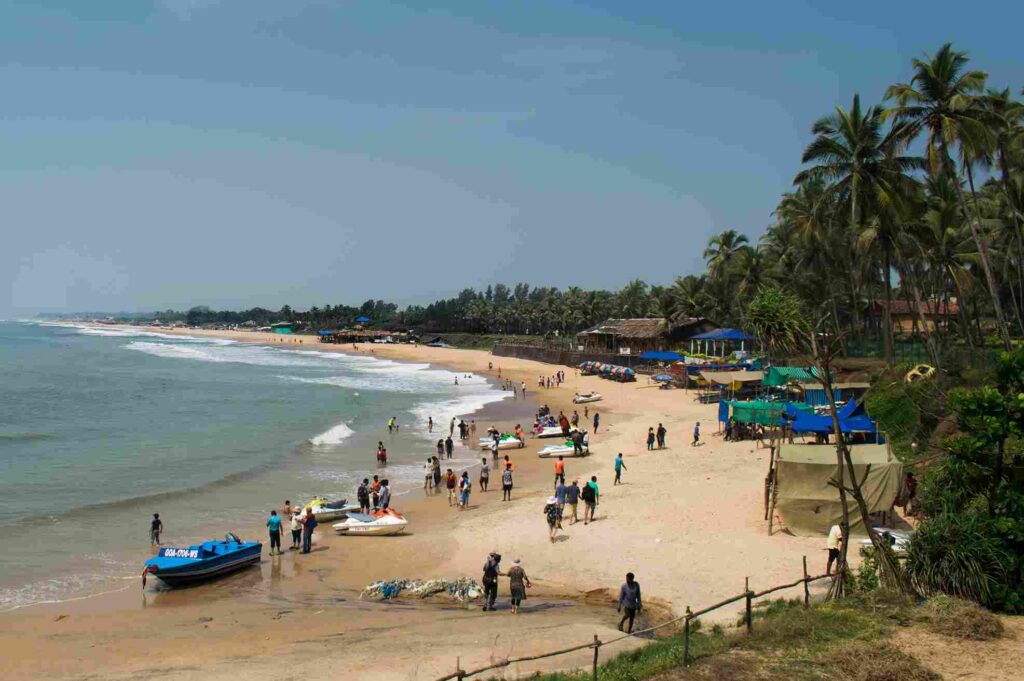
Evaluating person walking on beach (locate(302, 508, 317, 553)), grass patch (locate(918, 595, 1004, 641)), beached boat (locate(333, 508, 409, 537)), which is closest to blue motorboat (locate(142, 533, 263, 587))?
person walking on beach (locate(302, 508, 317, 553))

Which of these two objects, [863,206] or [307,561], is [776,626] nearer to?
[307,561]

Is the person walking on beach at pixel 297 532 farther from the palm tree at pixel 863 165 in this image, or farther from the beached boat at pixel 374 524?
the palm tree at pixel 863 165

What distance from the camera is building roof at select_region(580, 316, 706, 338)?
68.9 metres

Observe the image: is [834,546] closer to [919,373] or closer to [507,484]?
[507,484]

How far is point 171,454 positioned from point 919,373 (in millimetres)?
28410

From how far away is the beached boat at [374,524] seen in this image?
2000cm

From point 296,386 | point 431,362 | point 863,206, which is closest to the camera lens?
point 863,206

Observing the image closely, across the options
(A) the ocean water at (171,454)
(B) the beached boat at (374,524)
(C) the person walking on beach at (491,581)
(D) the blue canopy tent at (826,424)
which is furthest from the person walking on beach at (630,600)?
(D) the blue canopy tent at (826,424)

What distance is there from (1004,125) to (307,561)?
79.4 feet


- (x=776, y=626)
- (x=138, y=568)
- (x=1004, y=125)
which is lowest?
(x=138, y=568)

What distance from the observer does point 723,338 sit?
59.5m

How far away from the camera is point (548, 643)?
1163 cm

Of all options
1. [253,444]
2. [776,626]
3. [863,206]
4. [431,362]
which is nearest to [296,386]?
[253,444]

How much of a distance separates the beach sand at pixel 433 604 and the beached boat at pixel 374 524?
1.31 feet
